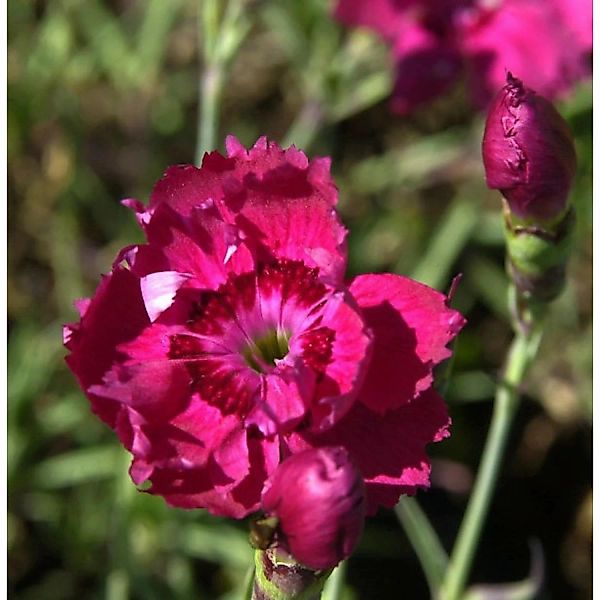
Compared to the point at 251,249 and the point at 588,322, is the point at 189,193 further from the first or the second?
the point at 588,322

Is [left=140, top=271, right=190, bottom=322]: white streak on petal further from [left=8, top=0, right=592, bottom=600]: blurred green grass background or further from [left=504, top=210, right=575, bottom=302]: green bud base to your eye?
[left=8, top=0, right=592, bottom=600]: blurred green grass background

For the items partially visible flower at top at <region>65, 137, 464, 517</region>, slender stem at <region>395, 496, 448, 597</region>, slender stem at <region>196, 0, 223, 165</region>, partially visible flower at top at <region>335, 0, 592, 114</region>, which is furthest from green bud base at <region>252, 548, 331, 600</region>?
partially visible flower at top at <region>335, 0, 592, 114</region>

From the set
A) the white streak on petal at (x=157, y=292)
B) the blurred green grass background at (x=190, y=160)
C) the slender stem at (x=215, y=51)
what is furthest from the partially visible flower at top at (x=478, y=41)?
the white streak on petal at (x=157, y=292)

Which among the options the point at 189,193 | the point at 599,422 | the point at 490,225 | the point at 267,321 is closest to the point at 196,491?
the point at 267,321

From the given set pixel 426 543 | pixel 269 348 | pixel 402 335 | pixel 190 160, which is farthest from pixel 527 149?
pixel 190 160

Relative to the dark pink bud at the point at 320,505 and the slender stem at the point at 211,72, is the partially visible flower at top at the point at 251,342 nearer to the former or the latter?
the dark pink bud at the point at 320,505

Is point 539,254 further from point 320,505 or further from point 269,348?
point 320,505
